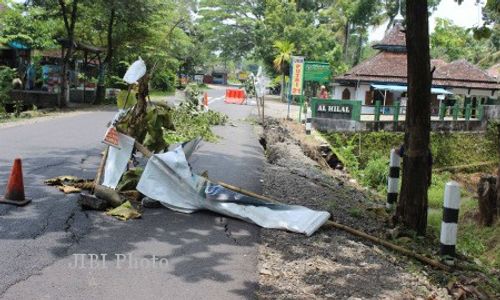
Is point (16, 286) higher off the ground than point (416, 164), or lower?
lower

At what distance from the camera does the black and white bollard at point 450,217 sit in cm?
582

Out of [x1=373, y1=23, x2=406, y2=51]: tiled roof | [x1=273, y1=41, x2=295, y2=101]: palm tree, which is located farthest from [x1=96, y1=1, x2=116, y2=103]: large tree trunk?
[x1=373, y1=23, x2=406, y2=51]: tiled roof

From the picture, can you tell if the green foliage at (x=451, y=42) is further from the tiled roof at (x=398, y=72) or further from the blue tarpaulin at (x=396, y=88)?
the blue tarpaulin at (x=396, y=88)

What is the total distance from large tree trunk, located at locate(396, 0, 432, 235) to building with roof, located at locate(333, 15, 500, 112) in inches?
1173

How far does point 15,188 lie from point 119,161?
4.31 feet

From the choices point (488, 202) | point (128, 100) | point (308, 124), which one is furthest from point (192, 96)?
point (128, 100)

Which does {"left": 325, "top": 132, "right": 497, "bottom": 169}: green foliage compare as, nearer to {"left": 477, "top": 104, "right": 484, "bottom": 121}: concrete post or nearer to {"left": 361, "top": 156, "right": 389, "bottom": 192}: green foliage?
{"left": 477, "top": 104, "right": 484, "bottom": 121}: concrete post

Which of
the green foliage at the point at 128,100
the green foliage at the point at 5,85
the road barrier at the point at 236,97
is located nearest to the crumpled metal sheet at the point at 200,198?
the green foliage at the point at 128,100

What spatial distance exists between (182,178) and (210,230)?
1048 mm

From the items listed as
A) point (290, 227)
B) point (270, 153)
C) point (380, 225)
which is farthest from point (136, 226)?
point (270, 153)

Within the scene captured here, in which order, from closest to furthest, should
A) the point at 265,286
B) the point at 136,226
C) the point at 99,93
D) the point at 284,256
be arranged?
1. the point at 265,286
2. the point at 284,256
3. the point at 136,226
4. the point at 99,93

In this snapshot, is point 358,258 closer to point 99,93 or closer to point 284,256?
point 284,256

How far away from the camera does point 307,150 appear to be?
1770 cm

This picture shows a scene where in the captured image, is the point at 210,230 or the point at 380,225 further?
the point at 380,225
